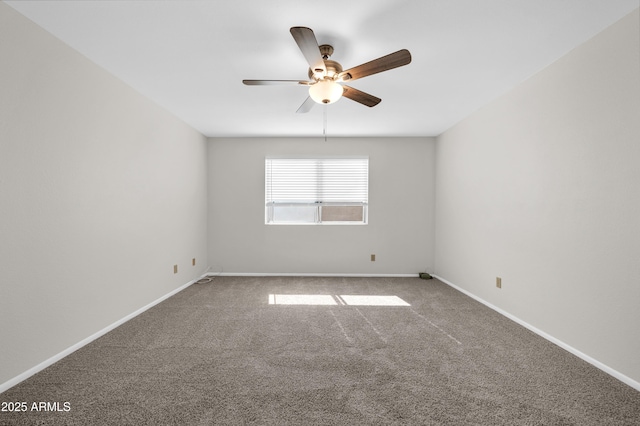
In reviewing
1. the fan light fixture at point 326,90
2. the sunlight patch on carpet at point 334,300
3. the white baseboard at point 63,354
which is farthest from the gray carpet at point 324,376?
the fan light fixture at point 326,90

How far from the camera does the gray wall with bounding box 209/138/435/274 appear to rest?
4.80 meters

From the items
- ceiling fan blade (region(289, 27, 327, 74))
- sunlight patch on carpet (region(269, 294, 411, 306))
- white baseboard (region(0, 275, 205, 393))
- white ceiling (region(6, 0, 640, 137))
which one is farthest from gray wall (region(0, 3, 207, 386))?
ceiling fan blade (region(289, 27, 327, 74))

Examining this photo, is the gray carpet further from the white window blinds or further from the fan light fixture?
the white window blinds

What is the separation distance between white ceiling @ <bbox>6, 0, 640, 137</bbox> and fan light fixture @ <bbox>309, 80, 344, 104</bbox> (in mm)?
298

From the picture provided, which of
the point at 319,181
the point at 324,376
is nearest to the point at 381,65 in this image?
the point at 324,376

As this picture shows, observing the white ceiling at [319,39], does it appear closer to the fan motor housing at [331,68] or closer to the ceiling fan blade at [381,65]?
the fan motor housing at [331,68]

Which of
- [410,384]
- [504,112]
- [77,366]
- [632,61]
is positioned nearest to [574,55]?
[632,61]

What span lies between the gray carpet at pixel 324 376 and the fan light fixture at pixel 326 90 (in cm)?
195

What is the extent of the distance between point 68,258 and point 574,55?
413 cm

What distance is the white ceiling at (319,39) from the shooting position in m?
1.78

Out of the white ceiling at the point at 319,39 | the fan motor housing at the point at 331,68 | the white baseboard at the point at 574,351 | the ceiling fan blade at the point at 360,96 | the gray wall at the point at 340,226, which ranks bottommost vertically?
the white baseboard at the point at 574,351

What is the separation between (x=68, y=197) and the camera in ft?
7.14

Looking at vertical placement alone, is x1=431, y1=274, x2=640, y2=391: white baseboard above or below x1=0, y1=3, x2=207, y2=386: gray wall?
below

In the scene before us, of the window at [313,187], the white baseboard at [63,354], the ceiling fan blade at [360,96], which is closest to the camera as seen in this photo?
the white baseboard at [63,354]
